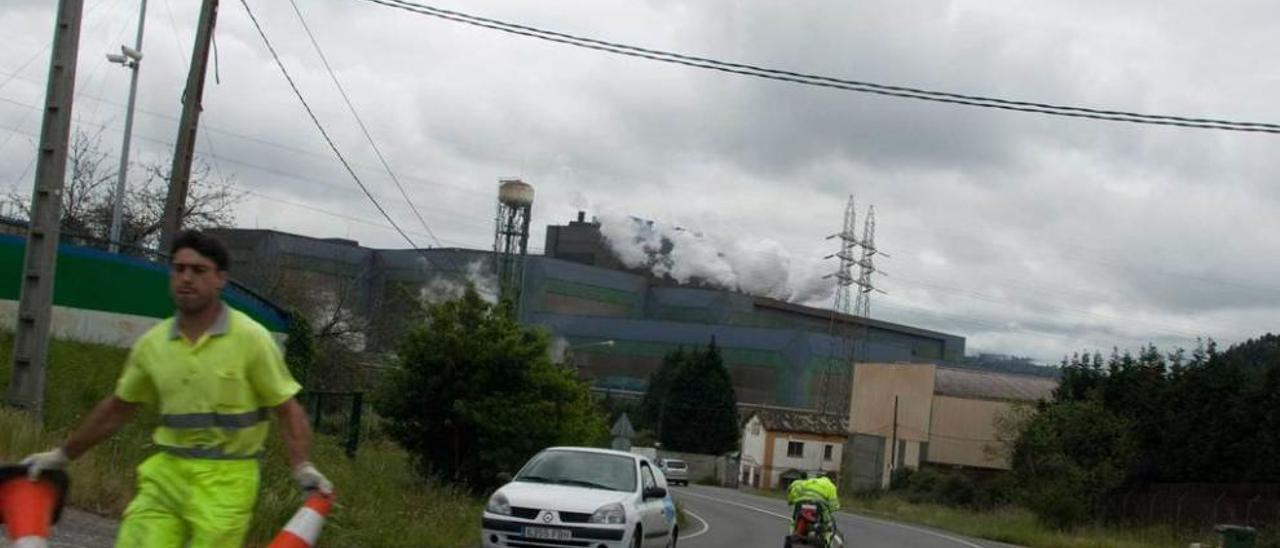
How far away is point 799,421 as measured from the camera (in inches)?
3221

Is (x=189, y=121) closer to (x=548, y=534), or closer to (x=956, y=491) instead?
(x=548, y=534)

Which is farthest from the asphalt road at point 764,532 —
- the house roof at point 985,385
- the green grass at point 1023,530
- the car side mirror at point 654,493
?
the house roof at point 985,385

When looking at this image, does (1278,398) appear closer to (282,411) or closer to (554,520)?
(554,520)

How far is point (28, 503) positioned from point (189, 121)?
16.6m

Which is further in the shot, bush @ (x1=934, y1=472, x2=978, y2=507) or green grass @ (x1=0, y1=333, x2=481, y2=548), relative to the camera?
bush @ (x1=934, y1=472, x2=978, y2=507)

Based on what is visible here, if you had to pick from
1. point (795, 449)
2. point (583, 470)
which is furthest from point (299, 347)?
point (795, 449)

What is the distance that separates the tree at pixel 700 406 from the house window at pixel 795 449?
16.5 ft

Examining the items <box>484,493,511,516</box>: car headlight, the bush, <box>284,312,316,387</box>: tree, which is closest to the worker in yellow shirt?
<box>484,493,511,516</box>: car headlight

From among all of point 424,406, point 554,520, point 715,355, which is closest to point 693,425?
point 715,355

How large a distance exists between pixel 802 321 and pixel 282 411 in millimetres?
102981

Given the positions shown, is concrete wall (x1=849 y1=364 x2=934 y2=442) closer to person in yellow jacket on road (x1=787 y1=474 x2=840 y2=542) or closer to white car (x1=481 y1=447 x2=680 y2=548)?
person in yellow jacket on road (x1=787 y1=474 x2=840 y2=542)

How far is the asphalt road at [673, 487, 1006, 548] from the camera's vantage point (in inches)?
1062

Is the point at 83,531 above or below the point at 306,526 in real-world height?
below

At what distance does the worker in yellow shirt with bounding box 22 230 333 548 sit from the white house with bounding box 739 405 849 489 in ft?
243
